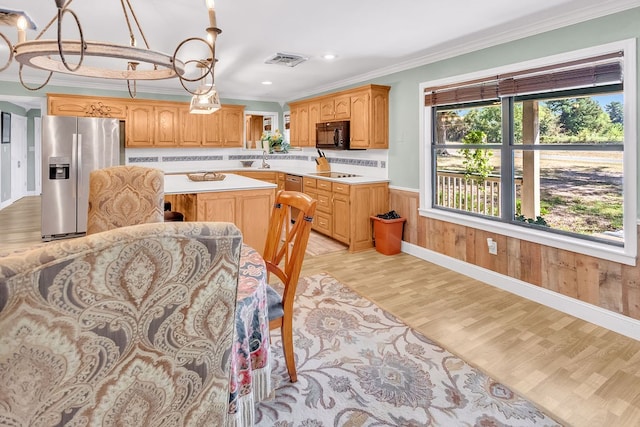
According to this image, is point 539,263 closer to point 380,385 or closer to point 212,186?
point 380,385

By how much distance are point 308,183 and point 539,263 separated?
3331mm

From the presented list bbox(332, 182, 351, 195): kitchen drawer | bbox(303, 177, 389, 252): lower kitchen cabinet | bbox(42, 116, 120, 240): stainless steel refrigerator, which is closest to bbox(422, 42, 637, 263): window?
bbox(303, 177, 389, 252): lower kitchen cabinet

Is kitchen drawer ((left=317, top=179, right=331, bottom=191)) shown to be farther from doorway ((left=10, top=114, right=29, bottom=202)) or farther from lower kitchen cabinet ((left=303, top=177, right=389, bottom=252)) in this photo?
doorway ((left=10, top=114, right=29, bottom=202))

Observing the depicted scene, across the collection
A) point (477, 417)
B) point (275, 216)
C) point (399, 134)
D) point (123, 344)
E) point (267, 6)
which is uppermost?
point (267, 6)

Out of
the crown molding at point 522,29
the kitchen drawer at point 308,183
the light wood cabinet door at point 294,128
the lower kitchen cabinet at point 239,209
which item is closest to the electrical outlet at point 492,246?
the crown molding at point 522,29

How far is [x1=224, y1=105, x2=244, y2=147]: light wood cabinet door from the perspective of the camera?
6.84 metres

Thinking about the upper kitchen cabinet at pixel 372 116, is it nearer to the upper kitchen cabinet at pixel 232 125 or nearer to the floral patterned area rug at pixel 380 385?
the floral patterned area rug at pixel 380 385

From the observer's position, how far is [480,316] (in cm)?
294

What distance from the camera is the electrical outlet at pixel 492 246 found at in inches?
141

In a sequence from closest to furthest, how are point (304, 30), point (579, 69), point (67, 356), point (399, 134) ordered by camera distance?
point (67, 356) → point (579, 69) → point (304, 30) → point (399, 134)

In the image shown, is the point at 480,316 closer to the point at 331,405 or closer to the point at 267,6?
the point at 331,405

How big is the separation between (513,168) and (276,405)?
2944 millimetres

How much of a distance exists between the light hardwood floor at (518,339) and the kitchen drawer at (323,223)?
1.04 metres

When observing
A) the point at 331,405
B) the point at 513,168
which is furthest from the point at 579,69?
the point at 331,405
